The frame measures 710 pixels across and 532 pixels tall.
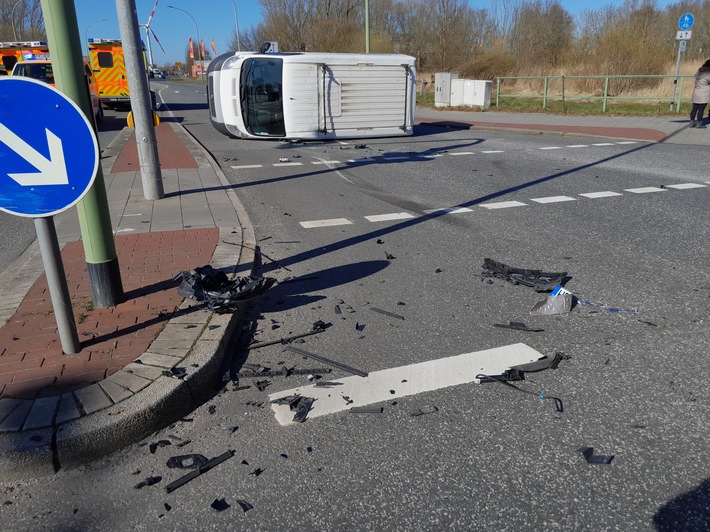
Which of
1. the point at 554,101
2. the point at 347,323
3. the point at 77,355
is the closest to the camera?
the point at 77,355

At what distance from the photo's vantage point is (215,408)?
3.16 metres

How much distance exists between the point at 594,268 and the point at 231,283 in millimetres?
3276

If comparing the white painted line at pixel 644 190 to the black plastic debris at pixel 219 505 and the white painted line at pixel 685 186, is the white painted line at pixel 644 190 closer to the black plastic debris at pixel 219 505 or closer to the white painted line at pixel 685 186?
the white painted line at pixel 685 186

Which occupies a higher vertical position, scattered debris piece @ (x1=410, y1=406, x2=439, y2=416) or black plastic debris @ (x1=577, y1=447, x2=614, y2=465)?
black plastic debris @ (x1=577, y1=447, x2=614, y2=465)

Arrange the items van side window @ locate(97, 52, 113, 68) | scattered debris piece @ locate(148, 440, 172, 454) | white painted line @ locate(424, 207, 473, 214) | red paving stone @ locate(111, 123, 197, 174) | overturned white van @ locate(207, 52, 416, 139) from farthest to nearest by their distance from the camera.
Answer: van side window @ locate(97, 52, 113, 68) < overturned white van @ locate(207, 52, 416, 139) < red paving stone @ locate(111, 123, 197, 174) < white painted line @ locate(424, 207, 473, 214) < scattered debris piece @ locate(148, 440, 172, 454)

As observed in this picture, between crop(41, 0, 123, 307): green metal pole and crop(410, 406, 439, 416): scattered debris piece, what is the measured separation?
7.75 feet

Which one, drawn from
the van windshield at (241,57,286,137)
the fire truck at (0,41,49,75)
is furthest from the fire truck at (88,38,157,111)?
the van windshield at (241,57,286,137)

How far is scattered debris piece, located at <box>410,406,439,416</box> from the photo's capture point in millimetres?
3059

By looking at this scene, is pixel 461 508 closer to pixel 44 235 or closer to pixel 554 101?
pixel 44 235

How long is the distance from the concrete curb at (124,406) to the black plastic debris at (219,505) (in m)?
0.65

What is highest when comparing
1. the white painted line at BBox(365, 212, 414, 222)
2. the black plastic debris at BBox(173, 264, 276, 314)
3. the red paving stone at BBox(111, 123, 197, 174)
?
the black plastic debris at BBox(173, 264, 276, 314)

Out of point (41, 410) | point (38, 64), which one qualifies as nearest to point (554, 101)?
point (38, 64)

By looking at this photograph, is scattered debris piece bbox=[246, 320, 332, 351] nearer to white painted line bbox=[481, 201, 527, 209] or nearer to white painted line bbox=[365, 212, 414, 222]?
white painted line bbox=[365, 212, 414, 222]

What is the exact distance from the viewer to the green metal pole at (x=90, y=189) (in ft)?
11.6
